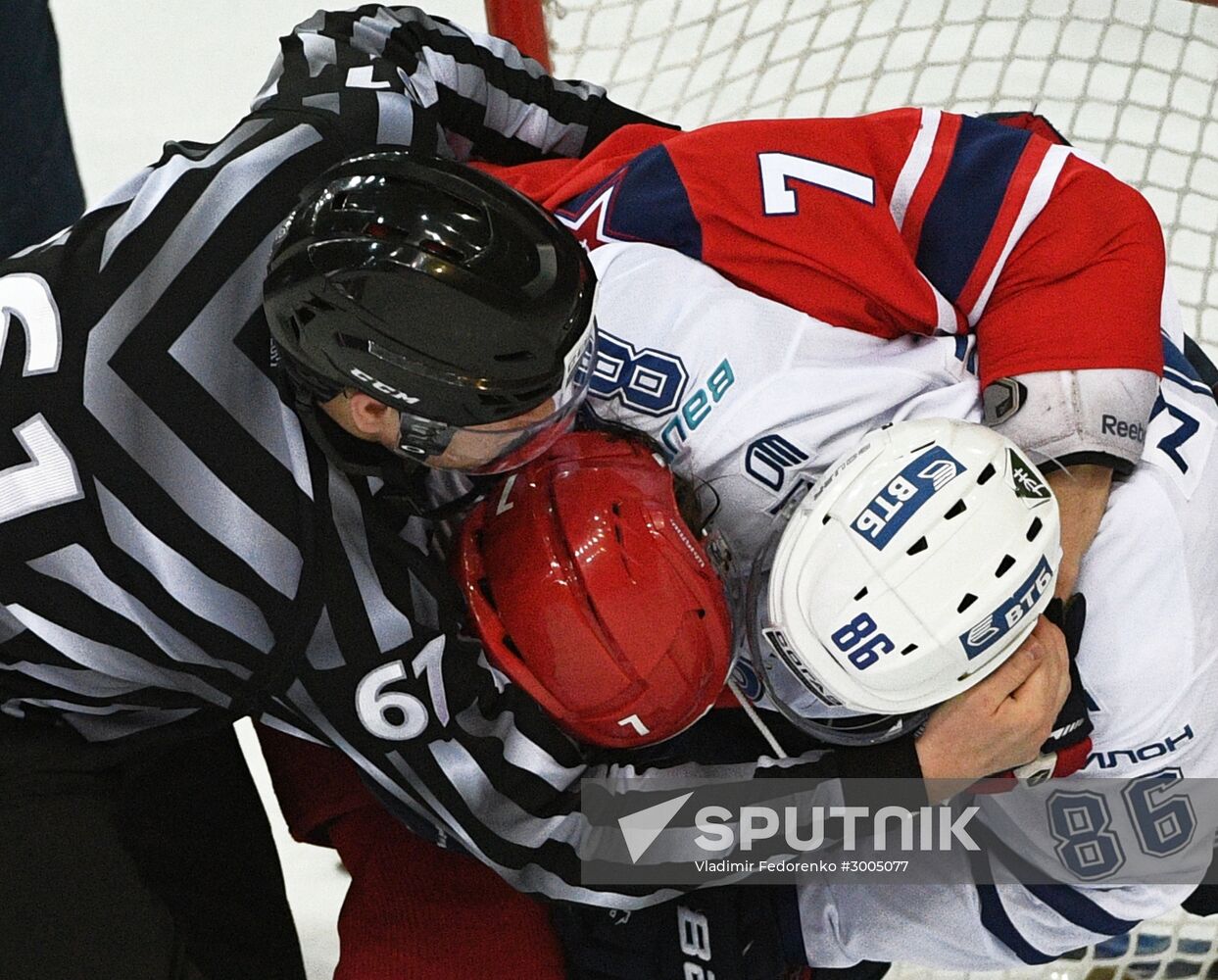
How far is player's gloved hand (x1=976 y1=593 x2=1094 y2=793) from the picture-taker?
44.8 inches

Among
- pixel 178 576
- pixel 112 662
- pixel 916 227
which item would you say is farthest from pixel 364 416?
pixel 916 227

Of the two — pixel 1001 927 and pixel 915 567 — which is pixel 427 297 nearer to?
pixel 915 567

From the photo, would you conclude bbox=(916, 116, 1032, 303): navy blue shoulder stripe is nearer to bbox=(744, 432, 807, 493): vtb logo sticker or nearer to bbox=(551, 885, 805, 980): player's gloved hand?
bbox=(744, 432, 807, 493): vtb logo sticker

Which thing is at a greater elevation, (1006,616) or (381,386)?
(381,386)

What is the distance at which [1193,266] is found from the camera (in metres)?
1.91

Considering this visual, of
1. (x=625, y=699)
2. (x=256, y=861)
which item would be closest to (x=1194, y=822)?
(x=625, y=699)

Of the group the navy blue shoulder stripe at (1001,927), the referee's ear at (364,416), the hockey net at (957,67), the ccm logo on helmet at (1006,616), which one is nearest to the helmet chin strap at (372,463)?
the referee's ear at (364,416)

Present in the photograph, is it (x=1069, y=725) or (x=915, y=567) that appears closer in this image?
(x=915, y=567)

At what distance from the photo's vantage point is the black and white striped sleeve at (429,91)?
1170mm

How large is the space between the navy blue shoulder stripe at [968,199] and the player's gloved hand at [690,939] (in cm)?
64

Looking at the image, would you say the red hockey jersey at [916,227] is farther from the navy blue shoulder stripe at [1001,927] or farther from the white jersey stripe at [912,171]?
the navy blue shoulder stripe at [1001,927]

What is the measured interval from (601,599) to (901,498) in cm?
24

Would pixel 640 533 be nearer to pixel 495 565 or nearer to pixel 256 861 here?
pixel 495 565

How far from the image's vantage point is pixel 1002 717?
1063 mm
